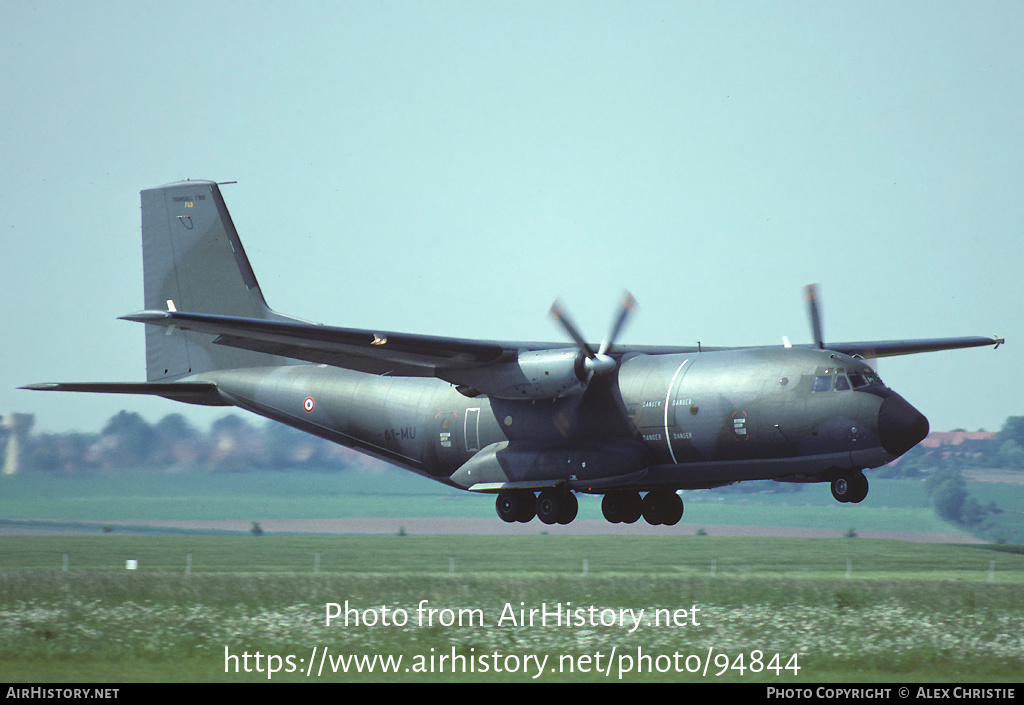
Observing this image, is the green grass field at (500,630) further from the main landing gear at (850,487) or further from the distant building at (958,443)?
the distant building at (958,443)

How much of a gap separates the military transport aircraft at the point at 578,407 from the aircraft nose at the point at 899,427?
3 cm

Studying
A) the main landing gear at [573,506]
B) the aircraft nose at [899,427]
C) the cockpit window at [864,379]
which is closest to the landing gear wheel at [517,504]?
the main landing gear at [573,506]

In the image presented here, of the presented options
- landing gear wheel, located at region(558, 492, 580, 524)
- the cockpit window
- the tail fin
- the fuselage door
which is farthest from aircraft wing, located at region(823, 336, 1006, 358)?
the tail fin

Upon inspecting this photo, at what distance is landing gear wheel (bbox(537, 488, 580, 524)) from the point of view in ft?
88.1

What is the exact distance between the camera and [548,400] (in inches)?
1063

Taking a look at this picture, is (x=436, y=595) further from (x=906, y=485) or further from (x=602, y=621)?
(x=906, y=485)

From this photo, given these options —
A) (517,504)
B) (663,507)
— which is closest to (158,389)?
(517,504)

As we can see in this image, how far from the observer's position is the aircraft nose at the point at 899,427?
23453 millimetres

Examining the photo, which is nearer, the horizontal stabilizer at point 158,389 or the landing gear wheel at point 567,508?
the landing gear wheel at point 567,508

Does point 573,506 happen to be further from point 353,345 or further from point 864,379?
point 864,379

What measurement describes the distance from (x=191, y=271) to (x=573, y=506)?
14332 millimetres

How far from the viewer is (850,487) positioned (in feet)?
79.6
